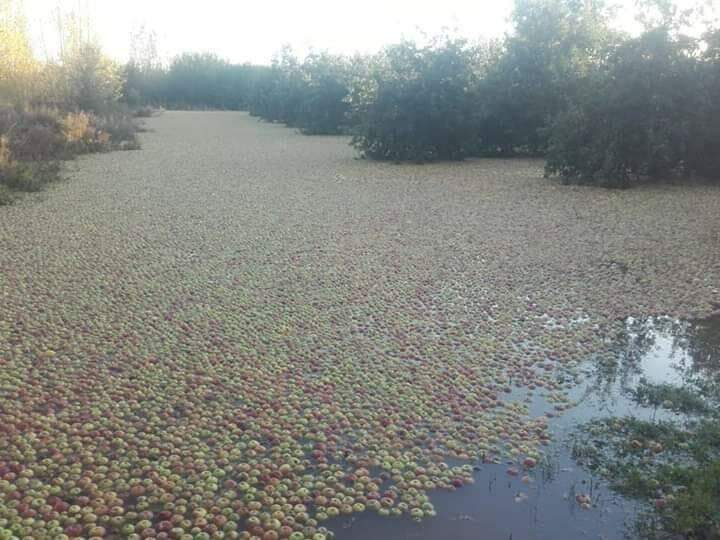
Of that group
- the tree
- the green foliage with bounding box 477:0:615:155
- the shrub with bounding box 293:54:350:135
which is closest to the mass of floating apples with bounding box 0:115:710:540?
the green foliage with bounding box 477:0:615:155

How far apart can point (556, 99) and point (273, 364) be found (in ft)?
32.4

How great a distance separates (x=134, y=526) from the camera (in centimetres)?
228

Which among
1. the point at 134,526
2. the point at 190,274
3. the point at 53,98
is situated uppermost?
the point at 53,98

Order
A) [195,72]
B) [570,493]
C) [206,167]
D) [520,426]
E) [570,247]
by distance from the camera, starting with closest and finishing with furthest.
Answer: [570,493]
[520,426]
[570,247]
[206,167]
[195,72]

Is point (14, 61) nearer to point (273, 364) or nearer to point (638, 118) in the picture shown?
Answer: point (638, 118)

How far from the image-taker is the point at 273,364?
3.57m

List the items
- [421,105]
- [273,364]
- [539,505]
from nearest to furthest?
[539,505] → [273,364] → [421,105]

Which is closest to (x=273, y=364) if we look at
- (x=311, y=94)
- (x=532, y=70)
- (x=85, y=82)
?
(x=532, y=70)

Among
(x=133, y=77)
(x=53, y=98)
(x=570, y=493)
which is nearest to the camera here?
(x=570, y=493)

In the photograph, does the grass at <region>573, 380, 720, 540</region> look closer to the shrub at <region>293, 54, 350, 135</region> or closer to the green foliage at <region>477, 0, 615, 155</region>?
the green foliage at <region>477, 0, 615, 155</region>

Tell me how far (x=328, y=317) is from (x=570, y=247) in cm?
260

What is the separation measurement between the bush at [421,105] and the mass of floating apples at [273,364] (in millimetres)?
4937

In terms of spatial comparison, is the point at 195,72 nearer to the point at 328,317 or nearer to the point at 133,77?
the point at 133,77

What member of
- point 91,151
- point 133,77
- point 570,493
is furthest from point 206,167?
point 133,77
